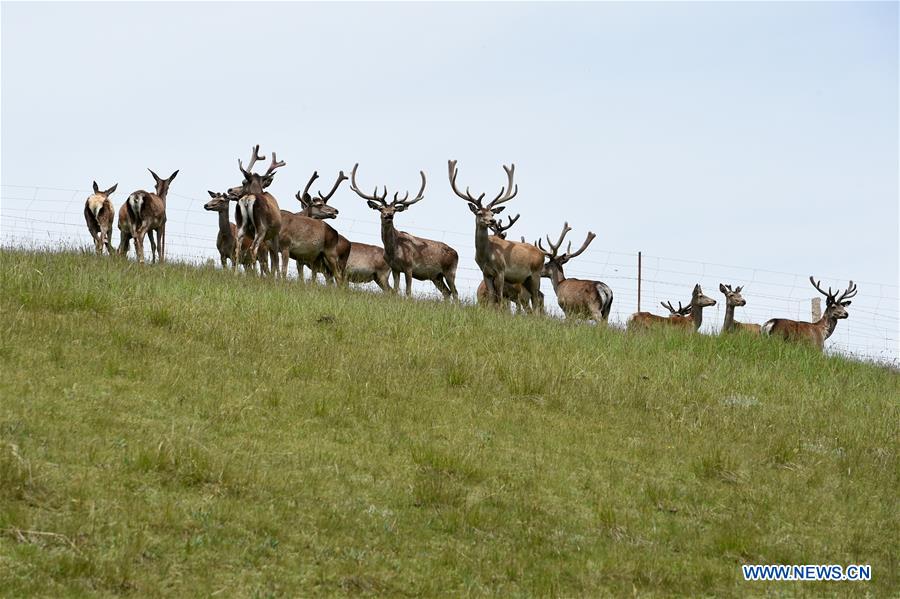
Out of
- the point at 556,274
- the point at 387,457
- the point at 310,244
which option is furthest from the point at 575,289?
the point at 387,457

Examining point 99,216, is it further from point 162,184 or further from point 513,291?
point 513,291

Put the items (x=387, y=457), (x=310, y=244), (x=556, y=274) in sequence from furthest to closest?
(x=556, y=274), (x=310, y=244), (x=387, y=457)

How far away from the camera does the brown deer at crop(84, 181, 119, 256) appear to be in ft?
57.8

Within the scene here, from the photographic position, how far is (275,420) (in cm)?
849

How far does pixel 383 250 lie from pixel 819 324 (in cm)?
835

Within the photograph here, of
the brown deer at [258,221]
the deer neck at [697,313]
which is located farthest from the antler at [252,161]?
the deer neck at [697,313]

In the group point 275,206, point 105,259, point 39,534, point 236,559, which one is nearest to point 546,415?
point 236,559

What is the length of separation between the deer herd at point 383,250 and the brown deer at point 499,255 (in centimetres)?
2

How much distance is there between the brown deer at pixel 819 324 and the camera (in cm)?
2002

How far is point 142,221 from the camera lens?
56.4ft

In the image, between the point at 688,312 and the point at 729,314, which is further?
the point at 688,312

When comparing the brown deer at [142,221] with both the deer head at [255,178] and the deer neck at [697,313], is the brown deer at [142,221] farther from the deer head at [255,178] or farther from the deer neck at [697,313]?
the deer neck at [697,313]

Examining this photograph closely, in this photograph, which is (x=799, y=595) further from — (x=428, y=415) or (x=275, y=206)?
(x=275, y=206)

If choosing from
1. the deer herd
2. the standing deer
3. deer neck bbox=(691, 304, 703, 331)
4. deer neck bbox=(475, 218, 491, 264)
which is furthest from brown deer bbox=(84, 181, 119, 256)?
deer neck bbox=(691, 304, 703, 331)
